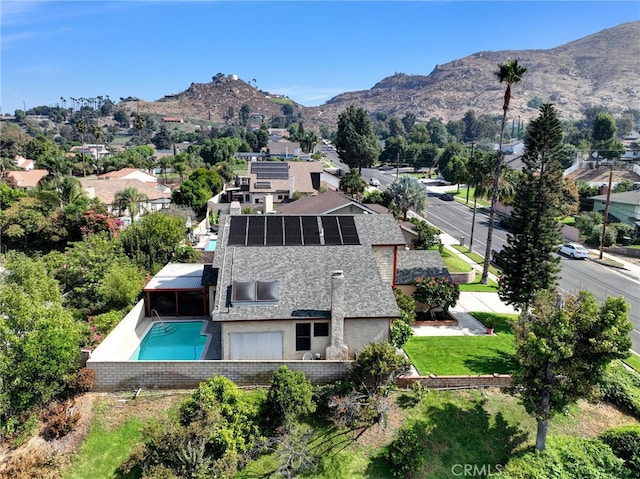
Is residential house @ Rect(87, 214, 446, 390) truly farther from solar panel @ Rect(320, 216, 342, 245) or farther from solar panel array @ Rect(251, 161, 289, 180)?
solar panel array @ Rect(251, 161, 289, 180)

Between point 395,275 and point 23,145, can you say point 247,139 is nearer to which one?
point 23,145

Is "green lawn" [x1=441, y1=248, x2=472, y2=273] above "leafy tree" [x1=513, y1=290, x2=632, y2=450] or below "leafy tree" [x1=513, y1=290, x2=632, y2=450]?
below

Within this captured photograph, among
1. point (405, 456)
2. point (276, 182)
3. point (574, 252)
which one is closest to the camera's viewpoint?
point (405, 456)

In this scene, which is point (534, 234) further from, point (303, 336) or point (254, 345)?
point (254, 345)

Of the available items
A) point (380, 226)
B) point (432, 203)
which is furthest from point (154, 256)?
point (432, 203)

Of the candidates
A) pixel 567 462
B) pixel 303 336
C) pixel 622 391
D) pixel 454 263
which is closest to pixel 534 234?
pixel 622 391

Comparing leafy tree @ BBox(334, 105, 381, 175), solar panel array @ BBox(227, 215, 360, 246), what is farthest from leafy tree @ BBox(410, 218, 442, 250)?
leafy tree @ BBox(334, 105, 381, 175)
